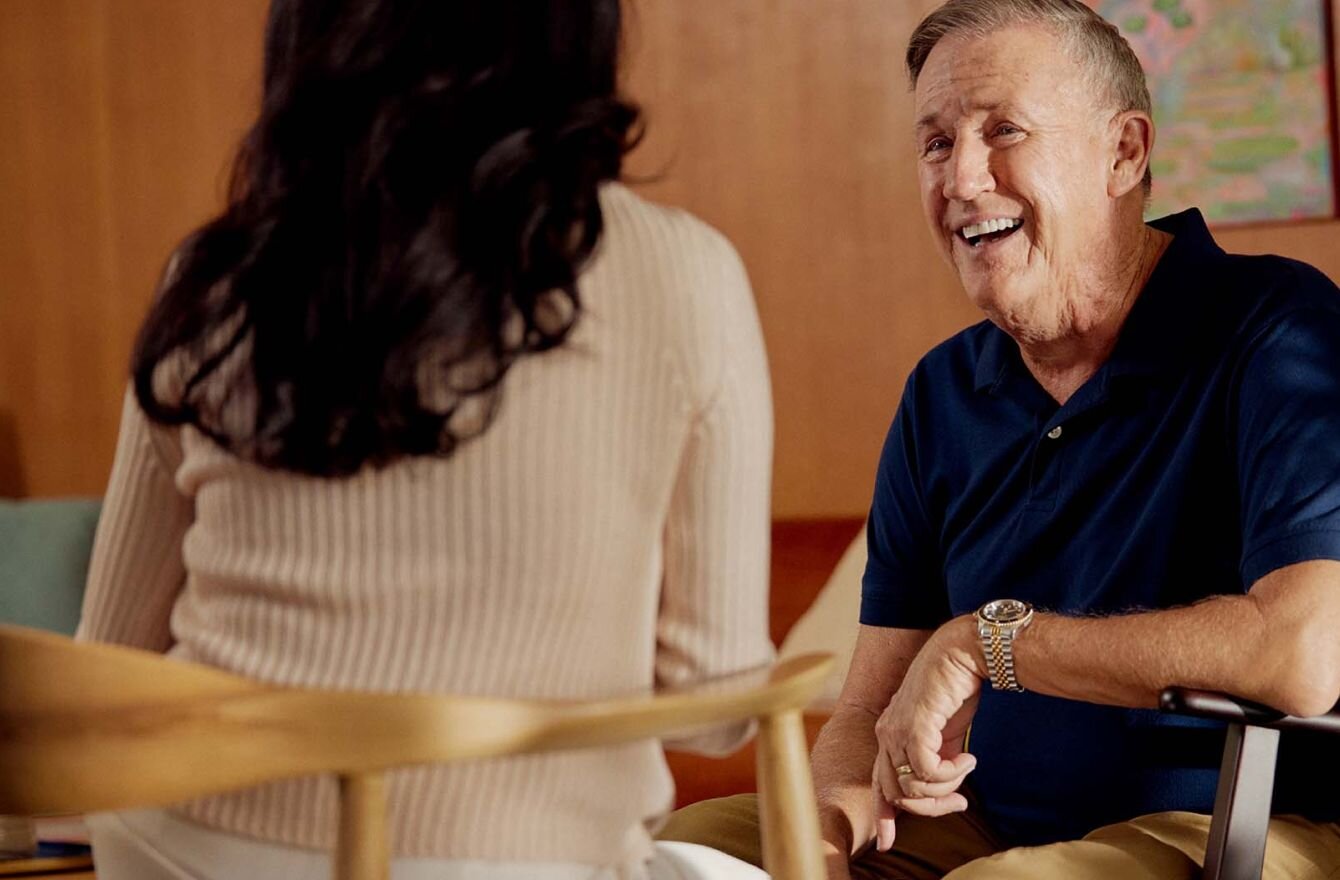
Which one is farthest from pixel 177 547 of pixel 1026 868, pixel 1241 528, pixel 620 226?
pixel 1241 528

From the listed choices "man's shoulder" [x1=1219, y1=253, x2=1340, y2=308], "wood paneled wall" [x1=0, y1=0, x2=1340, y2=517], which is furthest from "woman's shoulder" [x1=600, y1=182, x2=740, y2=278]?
"wood paneled wall" [x1=0, y1=0, x2=1340, y2=517]

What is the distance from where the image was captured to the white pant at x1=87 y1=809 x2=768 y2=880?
0.99 m

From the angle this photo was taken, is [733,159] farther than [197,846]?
Yes

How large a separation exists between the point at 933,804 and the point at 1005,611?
223 mm

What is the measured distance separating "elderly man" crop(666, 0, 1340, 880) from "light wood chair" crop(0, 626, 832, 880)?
81 cm

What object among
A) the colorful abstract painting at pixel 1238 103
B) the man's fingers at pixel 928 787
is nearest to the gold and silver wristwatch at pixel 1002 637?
the man's fingers at pixel 928 787

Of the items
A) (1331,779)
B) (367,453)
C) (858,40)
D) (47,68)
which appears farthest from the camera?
(47,68)

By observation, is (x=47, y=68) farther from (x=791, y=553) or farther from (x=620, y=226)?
(x=620, y=226)

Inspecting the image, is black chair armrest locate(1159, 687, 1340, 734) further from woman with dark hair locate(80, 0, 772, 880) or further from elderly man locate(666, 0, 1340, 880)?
woman with dark hair locate(80, 0, 772, 880)

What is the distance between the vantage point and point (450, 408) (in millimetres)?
962

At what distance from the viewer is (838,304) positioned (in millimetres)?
3709

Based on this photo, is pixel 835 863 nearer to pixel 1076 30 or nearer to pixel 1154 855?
pixel 1154 855

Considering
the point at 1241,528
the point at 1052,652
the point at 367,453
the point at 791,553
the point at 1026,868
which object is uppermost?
the point at 367,453

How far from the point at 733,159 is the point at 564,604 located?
293 centimetres
